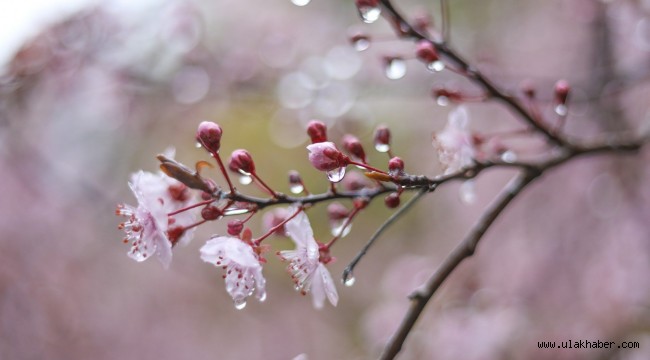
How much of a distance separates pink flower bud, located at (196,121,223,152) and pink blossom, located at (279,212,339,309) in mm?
192

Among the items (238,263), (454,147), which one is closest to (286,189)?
(454,147)

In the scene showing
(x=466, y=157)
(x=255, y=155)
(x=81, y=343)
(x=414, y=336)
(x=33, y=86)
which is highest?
(x=466, y=157)

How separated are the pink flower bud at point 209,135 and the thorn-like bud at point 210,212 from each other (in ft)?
0.34

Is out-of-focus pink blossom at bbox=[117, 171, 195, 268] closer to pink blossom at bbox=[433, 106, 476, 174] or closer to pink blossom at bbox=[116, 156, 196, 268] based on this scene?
pink blossom at bbox=[116, 156, 196, 268]

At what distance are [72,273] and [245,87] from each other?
1.82 metres

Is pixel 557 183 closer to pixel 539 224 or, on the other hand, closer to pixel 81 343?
pixel 539 224

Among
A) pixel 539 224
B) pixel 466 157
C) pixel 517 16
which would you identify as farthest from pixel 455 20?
pixel 466 157

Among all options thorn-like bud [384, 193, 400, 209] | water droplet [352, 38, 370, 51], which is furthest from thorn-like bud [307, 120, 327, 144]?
water droplet [352, 38, 370, 51]

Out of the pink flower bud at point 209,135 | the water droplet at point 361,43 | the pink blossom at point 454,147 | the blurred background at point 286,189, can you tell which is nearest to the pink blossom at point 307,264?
the pink flower bud at point 209,135

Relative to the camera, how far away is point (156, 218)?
1.13 m

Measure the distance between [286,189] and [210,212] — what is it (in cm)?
488

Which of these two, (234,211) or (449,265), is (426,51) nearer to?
(449,265)

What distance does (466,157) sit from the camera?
147 cm

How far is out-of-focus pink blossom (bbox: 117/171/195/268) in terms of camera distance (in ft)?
3.69
